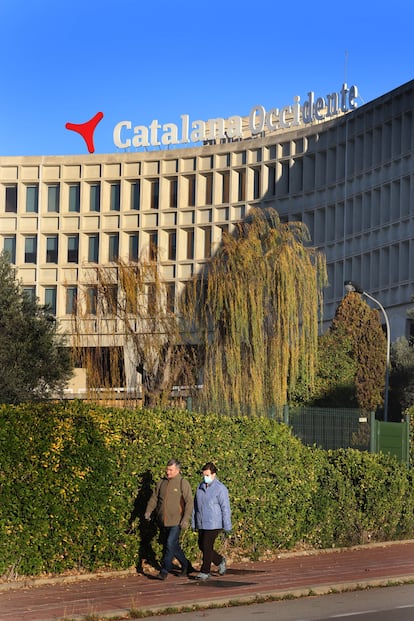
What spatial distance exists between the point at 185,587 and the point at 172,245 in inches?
2848

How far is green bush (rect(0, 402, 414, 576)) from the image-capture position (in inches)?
637

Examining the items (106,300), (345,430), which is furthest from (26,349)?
(345,430)

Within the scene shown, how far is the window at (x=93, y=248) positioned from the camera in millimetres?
88500

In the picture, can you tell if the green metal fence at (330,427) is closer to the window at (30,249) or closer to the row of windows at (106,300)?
the row of windows at (106,300)

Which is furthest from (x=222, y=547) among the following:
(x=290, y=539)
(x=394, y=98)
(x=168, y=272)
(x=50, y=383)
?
(x=168, y=272)

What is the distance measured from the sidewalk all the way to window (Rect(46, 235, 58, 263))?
70.9 metres

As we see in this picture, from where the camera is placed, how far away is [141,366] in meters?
33.0

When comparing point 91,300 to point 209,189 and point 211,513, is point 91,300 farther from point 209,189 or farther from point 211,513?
point 209,189

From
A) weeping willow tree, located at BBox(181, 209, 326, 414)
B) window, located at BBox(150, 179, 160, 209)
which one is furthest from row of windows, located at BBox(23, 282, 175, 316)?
window, located at BBox(150, 179, 160, 209)

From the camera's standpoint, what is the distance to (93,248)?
88.8m

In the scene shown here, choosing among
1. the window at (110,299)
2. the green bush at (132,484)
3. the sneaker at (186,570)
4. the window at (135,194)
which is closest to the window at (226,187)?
the window at (135,194)

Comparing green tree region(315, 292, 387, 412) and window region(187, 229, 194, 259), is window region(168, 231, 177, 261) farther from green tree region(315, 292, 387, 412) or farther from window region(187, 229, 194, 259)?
green tree region(315, 292, 387, 412)

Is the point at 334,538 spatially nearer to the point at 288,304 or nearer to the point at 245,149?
the point at 288,304

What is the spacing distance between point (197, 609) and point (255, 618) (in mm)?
1050
